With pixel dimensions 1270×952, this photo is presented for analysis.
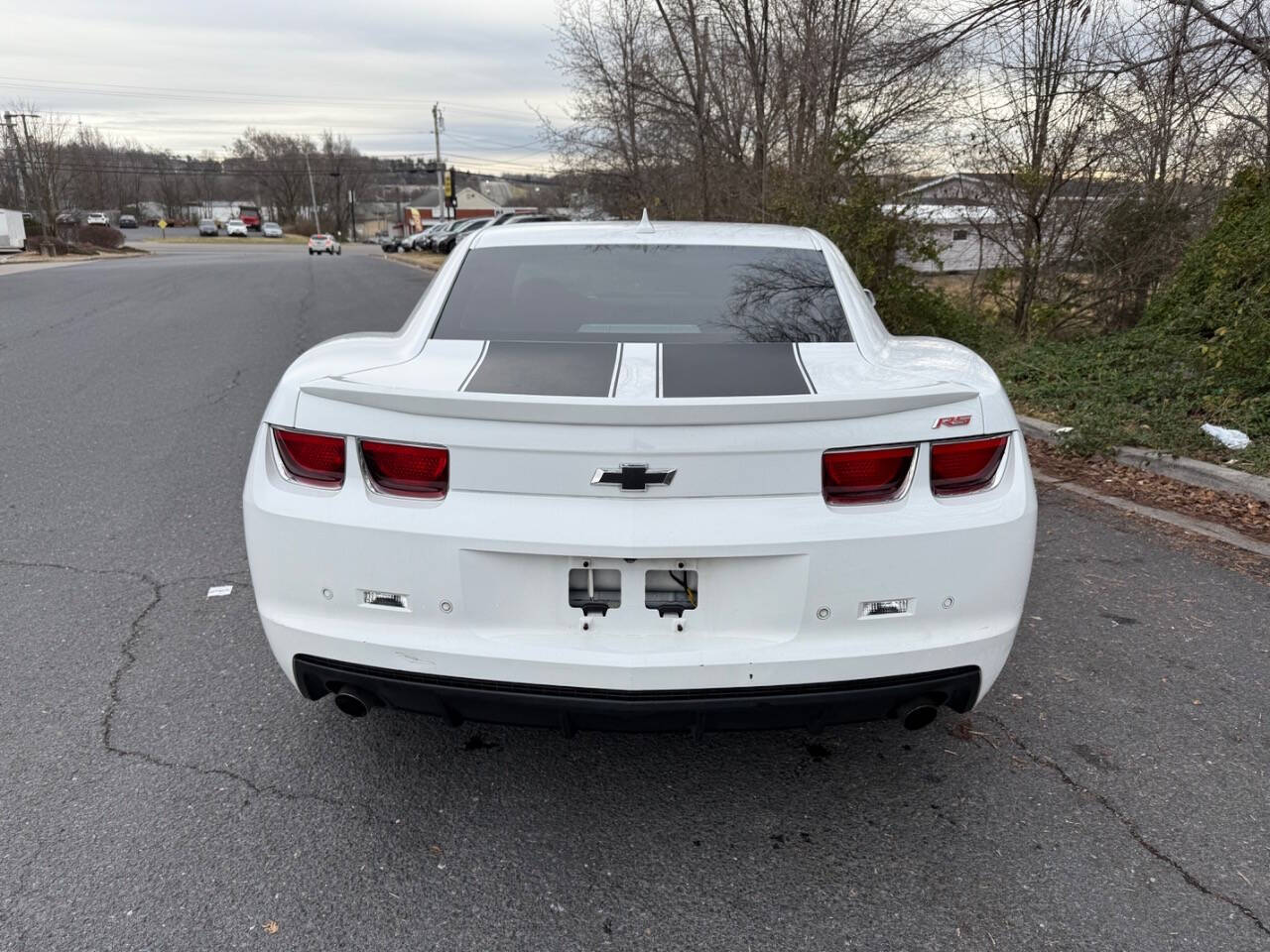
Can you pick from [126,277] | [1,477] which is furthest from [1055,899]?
[126,277]

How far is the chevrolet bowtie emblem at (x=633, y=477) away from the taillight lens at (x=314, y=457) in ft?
2.23

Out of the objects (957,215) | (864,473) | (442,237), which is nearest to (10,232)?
(442,237)

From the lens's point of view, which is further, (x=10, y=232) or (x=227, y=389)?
(x=10, y=232)

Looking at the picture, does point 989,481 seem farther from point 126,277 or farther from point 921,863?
point 126,277

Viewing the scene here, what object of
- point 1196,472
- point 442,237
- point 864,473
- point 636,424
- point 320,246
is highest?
point 636,424

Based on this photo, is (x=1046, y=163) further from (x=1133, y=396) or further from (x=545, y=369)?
(x=545, y=369)

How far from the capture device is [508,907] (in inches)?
88.3

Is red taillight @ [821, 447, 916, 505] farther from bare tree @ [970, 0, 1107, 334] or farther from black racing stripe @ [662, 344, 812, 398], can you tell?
bare tree @ [970, 0, 1107, 334]

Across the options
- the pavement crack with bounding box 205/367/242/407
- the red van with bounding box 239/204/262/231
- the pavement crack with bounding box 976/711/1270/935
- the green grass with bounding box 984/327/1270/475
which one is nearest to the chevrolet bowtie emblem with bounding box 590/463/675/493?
the pavement crack with bounding box 976/711/1270/935

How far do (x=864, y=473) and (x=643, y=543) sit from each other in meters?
0.59

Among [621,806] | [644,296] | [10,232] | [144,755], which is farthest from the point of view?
[10,232]

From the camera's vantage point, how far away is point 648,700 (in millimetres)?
2217

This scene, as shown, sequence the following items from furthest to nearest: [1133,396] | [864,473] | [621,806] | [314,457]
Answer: [1133,396]
[621,806]
[314,457]
[864,473]

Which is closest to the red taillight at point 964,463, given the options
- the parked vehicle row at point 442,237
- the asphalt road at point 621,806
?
the asphalt road at point 621,806
